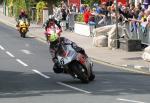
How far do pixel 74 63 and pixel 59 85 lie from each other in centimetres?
83

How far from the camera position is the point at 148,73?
69.5 ft

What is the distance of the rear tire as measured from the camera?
17969mm

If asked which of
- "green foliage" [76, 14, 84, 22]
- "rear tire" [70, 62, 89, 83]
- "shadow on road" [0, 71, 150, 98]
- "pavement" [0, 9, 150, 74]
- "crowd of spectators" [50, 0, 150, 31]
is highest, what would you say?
"crowd of spectators" [50, 0, 150, 31]

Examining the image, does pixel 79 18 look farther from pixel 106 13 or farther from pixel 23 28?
pixel 106 13

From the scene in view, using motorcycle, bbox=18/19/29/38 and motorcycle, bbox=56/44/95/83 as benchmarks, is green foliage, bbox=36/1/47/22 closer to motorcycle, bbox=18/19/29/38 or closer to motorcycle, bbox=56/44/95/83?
motorcycle, bbox=18/19/29/38

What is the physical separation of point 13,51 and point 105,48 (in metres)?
4.58

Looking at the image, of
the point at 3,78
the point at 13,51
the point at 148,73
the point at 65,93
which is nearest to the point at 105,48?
the point at 13,51

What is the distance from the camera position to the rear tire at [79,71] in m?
18.0

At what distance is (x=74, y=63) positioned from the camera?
59.4 ft

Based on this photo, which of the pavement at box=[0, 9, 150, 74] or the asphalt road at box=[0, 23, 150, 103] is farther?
the pavement at box=[0, 9, 150, 74]

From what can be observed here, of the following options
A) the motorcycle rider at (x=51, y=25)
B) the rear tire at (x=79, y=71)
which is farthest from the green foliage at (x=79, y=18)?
the rear tire at (x=79, y=71)

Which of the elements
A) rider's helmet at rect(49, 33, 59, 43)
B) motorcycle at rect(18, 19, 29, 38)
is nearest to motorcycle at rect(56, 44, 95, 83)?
rider's helmet at rect(49, 33, 59, 43)

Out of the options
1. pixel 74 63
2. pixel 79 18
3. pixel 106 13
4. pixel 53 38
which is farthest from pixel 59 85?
pixel 79 18

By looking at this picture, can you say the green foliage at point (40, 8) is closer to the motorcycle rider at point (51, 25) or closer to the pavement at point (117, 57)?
the pavement at point (117, 57)
